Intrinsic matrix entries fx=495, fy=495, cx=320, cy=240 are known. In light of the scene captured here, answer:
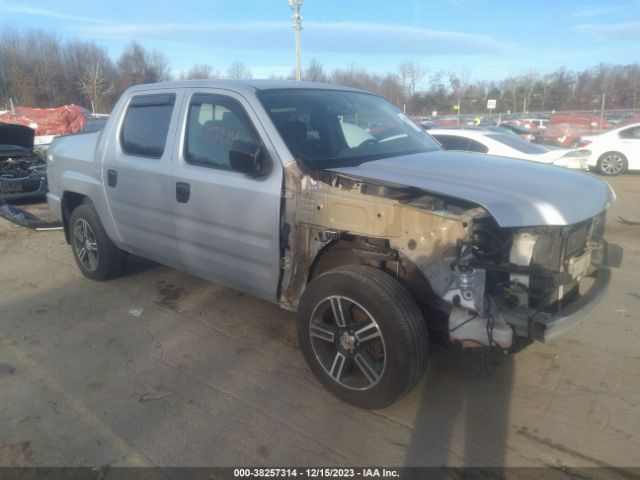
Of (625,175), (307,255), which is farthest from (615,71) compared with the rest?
(307,255)

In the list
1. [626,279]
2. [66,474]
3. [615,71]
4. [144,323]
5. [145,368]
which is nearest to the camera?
[66,474]

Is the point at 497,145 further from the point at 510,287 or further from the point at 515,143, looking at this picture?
the point at 510,287

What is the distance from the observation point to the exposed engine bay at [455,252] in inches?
103

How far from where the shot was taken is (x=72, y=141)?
5176 millimetres

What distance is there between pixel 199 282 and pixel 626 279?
14.5 ft

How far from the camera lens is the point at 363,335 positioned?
115 inches

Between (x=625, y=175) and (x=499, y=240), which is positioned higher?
(x=499, y=240)

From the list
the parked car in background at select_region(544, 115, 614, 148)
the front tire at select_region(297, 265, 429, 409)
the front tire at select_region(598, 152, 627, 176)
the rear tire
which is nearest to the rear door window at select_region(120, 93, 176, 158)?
the rear tire

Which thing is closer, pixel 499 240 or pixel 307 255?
pixel 499 240

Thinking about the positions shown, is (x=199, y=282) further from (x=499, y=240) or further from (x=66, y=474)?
(x=499, y=240)

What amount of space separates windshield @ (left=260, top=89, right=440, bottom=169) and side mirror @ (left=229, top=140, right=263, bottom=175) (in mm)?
221

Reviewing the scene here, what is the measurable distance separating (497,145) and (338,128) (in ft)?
20.2

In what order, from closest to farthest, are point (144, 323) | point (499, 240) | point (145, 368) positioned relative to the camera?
point (499, 240), point (145, 368), point (144, 323)

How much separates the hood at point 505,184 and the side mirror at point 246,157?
0.52 m
